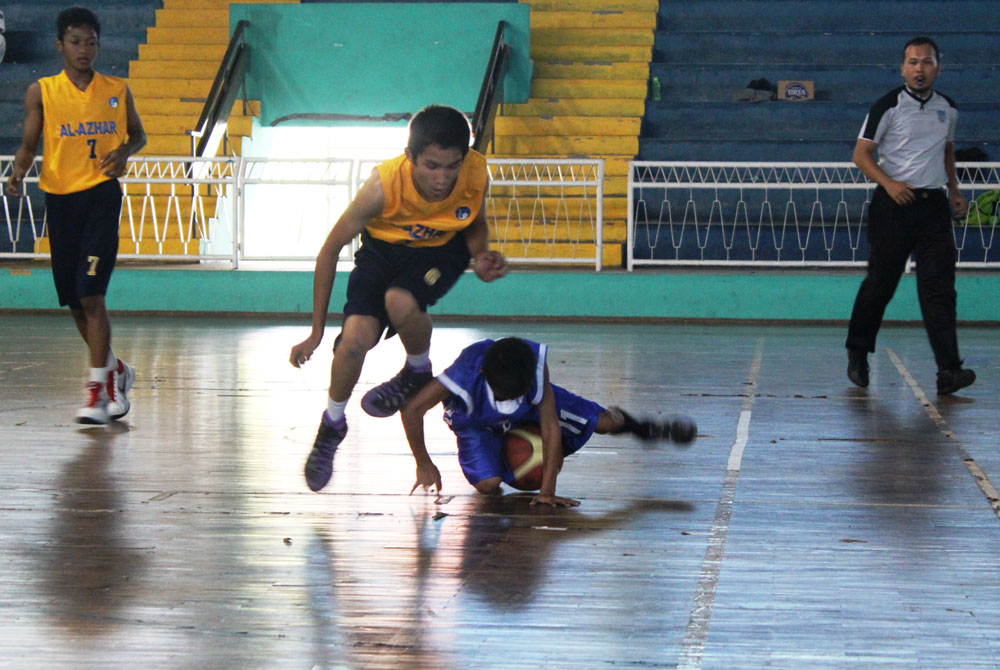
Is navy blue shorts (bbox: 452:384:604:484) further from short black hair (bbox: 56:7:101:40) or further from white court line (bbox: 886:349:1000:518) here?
short black hair (bbox: 56:7:101:40)

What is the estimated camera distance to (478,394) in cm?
371

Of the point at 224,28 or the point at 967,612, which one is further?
the point at 224,28

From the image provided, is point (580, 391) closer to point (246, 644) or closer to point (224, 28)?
point (246, 644)

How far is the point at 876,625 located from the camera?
251 cm

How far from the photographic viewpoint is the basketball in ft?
12.4

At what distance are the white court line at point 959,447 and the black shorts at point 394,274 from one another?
1.62 metres

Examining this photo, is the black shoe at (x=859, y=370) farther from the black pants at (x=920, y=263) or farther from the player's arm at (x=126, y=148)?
the player's arm at (x=126, y=148)

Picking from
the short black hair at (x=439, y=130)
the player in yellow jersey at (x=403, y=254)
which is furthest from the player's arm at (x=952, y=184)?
the short black hair at (x=439, y=130)

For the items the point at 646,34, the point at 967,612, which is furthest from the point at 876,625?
the point at 646,34

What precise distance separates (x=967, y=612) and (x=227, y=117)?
12.4 m

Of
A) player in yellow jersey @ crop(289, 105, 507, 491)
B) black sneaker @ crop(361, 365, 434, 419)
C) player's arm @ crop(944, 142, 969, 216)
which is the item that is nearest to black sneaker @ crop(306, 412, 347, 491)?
player in yellow jersey @ crop(289, 105, 507, 491)

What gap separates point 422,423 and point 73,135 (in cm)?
232

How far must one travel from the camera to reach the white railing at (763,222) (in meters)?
12.2

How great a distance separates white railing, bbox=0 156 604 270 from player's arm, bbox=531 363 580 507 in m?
7.51
